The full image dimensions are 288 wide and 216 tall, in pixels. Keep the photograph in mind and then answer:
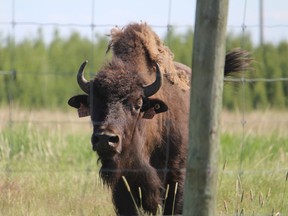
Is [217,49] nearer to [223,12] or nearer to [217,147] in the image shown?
[223,12]

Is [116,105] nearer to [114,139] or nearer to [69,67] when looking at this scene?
[114,139]

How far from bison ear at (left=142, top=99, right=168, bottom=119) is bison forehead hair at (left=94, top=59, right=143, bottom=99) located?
0.15 m

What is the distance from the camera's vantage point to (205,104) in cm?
533

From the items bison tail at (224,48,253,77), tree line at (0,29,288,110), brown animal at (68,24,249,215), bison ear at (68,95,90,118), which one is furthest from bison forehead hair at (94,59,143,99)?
tree line at (0,29,288,110)

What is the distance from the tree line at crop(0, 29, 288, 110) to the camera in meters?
23.5

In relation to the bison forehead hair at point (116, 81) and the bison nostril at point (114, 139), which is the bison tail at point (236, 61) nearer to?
the bison forehead hair at point (116, 81)

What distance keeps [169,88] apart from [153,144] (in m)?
0.61

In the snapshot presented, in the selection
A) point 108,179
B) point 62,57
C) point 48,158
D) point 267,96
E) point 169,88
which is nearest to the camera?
point 108,179

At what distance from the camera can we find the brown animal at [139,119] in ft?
24.4

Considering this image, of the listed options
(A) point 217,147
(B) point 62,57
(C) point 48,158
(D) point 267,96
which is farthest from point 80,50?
(A) point 217,147

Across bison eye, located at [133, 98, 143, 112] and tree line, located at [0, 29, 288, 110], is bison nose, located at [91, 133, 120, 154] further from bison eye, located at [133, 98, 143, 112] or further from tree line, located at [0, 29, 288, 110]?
tree line, located at [0, 29, 288, 110]

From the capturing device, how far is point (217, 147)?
5.41 meters

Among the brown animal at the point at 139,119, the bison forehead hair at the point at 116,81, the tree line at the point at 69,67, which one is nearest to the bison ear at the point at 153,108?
the brown animal at the point at 139,119

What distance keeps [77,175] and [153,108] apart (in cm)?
216
